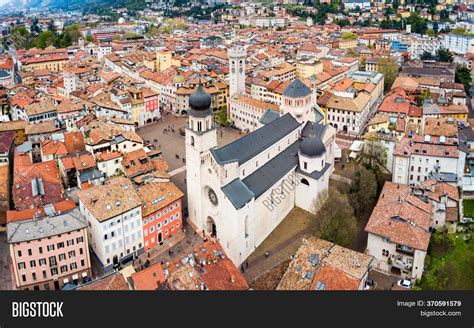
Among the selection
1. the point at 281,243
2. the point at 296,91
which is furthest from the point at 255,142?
the point at 296,91

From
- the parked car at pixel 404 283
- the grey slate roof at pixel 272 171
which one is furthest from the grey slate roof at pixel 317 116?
the parked car at pixel 404 283

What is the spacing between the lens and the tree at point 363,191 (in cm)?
4994

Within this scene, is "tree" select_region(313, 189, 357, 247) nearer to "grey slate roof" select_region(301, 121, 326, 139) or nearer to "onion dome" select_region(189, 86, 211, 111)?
"grey slate roof" select_region(301, 121, 326, 139)

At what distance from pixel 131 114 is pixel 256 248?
43173mm

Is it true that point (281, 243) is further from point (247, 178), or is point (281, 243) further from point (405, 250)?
point (405, 250)

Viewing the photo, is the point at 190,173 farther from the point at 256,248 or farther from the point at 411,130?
the point at 411,130

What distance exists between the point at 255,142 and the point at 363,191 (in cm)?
1279

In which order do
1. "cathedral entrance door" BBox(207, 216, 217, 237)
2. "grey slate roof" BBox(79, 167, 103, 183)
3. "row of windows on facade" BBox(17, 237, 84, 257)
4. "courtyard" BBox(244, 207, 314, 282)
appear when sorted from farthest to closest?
"grey slate roof" BBox(79, 167, 103, 183) → "cathedral entrance door" BBox(207, 216, 217, 237) → "courtyard" BBox(244, 207, 314, 282) → "row of windows on facade" BBox(17, 237, 84, 257)

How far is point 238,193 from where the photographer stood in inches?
1738

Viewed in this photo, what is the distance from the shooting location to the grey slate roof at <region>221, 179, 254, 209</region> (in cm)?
4319

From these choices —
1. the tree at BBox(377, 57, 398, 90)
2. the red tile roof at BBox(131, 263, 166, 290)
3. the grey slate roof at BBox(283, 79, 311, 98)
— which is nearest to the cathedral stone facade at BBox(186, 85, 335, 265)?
the grey slate roof at BBox(283, 79, 311, 98)

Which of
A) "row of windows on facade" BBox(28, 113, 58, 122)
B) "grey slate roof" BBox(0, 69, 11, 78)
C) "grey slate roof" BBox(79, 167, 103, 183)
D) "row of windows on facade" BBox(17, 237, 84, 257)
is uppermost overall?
"grey slate roof" BBox(0, 69, 11, 78)

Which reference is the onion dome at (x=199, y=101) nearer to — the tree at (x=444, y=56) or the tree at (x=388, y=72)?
the tree at (x=388, y=72)
